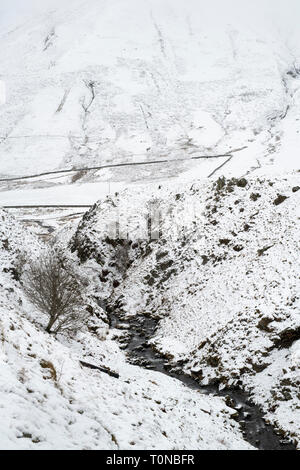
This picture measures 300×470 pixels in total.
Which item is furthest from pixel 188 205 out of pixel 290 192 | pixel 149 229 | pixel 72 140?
pixel 72 140

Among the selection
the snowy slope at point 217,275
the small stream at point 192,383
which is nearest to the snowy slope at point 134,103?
the snowy slope at point 217,275

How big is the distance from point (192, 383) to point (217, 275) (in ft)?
32.6

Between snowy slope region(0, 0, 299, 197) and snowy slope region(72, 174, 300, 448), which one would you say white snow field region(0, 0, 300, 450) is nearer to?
A: snowy slope region(72, 174, 300, 448)

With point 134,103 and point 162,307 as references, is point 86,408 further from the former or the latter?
point 134,103

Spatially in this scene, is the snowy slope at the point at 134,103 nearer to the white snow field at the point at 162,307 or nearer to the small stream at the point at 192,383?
the white snow field at the point at 162,307

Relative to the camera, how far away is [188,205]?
37.9 m

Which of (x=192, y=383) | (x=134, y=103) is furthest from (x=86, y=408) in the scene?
(x=134, y=103)

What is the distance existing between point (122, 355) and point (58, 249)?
79.7ft

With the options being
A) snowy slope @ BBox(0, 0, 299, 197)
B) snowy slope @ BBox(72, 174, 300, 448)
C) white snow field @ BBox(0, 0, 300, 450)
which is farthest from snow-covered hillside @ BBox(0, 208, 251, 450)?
snowy slope @ BBox(0, 0, 299, 197)

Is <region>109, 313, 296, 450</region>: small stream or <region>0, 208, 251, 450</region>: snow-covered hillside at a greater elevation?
<region>0, 208, 251, 450</region>: snow-covered hillside

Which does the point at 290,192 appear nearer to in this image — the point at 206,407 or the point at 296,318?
the point at 296,318

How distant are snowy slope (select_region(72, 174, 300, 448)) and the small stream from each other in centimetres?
53

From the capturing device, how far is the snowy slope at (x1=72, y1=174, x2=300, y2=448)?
18.6m

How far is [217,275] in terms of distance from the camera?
2708cm
